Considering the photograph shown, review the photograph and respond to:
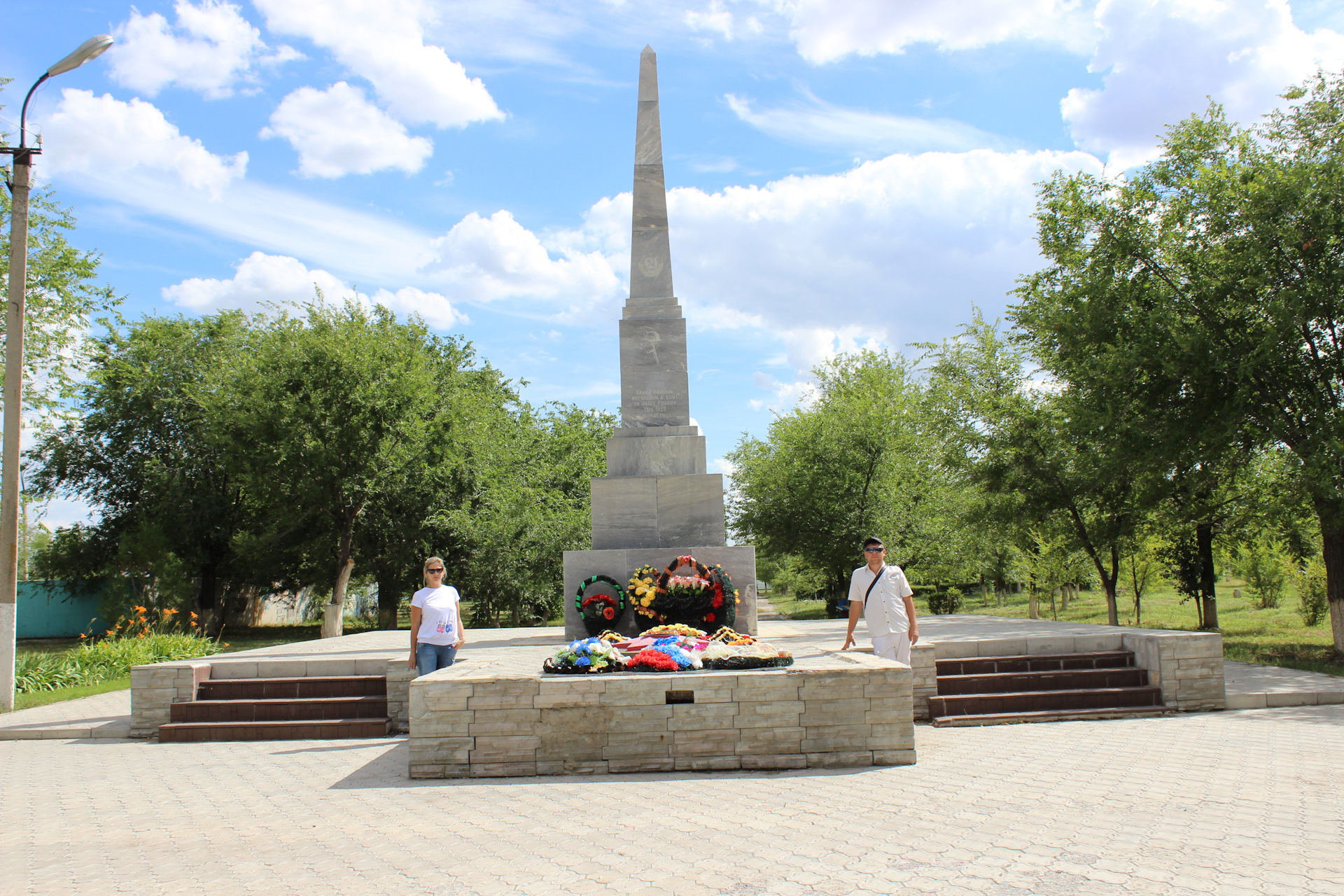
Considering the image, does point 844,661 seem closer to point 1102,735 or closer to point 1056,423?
point 1102,735

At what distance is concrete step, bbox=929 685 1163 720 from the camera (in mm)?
8406

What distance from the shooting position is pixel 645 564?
11227mm

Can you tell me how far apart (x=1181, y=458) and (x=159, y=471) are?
27.7 m

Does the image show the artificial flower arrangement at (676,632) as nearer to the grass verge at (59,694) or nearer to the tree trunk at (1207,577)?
the grass verge at (59,694)

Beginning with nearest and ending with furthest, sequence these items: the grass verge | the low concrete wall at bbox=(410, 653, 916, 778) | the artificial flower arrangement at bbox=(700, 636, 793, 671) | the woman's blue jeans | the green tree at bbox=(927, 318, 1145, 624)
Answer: the low concrete wall at bbox=(410, 653, 916, 778), the artificial flower arrangement at bbox=(700, 636, 793, 671), the woman's blue jeans, the grass verge, the green tree at bbox=(927, 318, 1145, 624)

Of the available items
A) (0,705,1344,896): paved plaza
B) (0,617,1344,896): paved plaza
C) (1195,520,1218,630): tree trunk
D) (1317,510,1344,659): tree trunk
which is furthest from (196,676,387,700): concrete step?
(1195,520,1218,630): tree trunk

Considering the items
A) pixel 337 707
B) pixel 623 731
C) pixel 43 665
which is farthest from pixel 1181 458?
pixel 43 665

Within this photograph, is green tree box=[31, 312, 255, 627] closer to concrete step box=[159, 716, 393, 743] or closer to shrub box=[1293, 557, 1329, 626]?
concrete step box=[159, 716, 393, 743]

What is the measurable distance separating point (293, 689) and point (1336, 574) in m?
15.3

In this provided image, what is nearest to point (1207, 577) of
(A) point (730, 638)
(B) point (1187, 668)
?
(B) point (1187, 668)

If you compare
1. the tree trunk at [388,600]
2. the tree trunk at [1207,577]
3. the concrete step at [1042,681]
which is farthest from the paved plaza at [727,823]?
the tree trunk at [388,600]

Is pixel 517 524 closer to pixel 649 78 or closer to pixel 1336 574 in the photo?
pixel 649 78

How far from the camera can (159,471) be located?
89.5 feet

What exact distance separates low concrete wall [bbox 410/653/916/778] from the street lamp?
25.6ft
